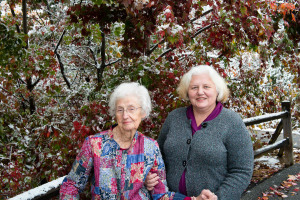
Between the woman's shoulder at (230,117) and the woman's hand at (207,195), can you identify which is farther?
the woman's shoulder at (230,117)

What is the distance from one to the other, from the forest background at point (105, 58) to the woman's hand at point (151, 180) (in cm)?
117

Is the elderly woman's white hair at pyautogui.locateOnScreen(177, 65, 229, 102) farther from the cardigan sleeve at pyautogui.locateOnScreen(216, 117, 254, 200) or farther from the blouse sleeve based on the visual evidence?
the blouse sleeve

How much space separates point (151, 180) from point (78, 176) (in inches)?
20.7

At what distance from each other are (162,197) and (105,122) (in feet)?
4.26

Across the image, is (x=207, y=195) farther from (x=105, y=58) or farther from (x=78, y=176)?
(x=105, y=58)

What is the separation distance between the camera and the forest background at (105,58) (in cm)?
310

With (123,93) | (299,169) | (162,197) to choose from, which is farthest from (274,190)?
(123,93)

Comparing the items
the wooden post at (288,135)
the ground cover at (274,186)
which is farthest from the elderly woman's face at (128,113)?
the wooden post at (288,135)

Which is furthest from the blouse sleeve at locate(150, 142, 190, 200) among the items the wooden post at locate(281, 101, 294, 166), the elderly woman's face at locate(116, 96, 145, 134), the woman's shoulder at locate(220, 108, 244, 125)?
the wooden post at locate(281, 101, 294, 166)

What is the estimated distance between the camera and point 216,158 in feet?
6.79

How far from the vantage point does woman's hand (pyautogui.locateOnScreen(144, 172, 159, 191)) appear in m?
1.98

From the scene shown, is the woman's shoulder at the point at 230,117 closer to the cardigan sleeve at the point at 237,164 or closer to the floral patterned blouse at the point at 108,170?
the cardigan sleeve at the point at 237,164

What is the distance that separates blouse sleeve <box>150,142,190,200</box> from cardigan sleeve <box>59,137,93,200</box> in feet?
1.60

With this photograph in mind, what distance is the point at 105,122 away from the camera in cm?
310
